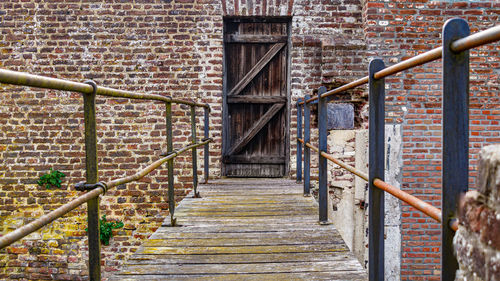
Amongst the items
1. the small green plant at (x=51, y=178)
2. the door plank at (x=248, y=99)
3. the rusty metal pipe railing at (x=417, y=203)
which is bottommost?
the small green plant at (x=51, y=178)

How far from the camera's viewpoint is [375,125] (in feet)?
5.73

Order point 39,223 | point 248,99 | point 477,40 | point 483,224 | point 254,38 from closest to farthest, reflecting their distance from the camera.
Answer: point 483,224 < point 477,40 < point 39,223 < point 254,38 < point 248,99

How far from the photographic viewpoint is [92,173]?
165cm

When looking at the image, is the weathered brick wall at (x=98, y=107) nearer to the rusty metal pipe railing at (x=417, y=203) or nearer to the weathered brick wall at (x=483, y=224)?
the rusty metal pipe railing at (x=417, y=203)

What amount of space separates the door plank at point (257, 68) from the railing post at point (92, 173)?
3944mm

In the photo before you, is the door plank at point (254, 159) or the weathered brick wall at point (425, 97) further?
the door plank at point (254, 159)

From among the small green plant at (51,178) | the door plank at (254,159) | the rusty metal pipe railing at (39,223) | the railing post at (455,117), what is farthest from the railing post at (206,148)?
the railing post at (455,117)

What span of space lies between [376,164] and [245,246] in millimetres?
1240

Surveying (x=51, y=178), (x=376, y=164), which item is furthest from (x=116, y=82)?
(x=376, y=164)

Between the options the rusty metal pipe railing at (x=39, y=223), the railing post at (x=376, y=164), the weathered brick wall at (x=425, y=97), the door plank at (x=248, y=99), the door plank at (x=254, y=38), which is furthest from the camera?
the door plank at (x=248, y=99)

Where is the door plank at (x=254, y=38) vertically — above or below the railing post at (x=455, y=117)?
above

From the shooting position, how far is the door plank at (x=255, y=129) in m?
5.52

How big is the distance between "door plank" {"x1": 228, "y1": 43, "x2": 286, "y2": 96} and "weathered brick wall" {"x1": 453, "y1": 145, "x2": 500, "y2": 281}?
472 centimetres

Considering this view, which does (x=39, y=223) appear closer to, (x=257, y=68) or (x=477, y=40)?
(x=477, y=40)
